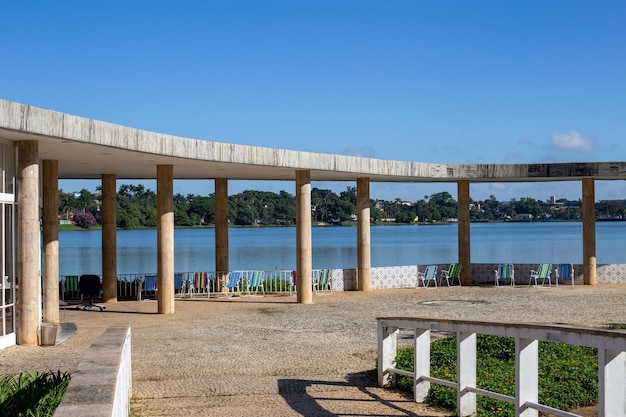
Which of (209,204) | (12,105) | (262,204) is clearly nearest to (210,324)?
(12,105)

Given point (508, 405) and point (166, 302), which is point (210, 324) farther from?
point (508, 405)

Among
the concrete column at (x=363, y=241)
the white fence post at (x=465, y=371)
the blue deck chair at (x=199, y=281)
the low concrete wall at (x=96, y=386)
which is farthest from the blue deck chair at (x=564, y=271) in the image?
the low concrete wall at (x=96, y=386)

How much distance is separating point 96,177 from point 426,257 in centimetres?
5006

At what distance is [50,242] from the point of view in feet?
53.3

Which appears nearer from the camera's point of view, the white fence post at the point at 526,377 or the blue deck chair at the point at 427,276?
the white fence post at the point at 526,377

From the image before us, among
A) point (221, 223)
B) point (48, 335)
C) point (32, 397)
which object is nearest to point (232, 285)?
point (221, 223)

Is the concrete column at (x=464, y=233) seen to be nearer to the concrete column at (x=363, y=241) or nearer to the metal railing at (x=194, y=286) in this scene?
the concrete column at (x=363, y=241)

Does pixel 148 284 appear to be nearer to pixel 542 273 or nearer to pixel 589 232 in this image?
pixel 542 273

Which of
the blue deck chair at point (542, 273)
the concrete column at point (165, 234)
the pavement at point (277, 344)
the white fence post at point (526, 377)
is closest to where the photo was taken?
the white fence post at point (526, 377)

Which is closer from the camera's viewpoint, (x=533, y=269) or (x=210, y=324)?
(x=210, y=324)

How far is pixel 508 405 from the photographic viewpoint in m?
8.18

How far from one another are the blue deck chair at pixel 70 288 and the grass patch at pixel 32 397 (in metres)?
13.0

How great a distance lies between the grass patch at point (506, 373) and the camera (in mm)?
8336

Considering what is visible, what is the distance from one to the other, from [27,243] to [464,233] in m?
14.9
